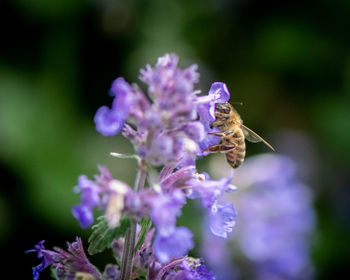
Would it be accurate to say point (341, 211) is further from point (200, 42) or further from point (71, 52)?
point (71, 52)

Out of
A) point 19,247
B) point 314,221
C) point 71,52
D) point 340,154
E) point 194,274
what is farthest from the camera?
point 340,154

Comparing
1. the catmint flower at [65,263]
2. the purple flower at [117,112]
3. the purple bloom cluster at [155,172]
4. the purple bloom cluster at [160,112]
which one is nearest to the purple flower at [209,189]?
the purple bloom cluster at [155,172]

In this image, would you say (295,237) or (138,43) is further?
(138,43)

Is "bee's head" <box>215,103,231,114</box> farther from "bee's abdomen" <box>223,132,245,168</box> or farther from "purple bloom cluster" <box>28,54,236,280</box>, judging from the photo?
"purple bloom cluster" <box>28,54,236,280</box>

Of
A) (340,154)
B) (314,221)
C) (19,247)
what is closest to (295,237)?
(314,221)

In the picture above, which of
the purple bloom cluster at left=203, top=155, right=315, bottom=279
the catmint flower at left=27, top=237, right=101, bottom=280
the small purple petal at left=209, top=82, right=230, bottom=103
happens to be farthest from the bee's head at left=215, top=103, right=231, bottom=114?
the purple bloom cluster at left=203, top=155, right=315, bottom=279

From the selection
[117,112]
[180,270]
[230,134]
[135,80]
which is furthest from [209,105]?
[135,80]

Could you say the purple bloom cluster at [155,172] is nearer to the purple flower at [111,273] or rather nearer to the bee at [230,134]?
the purple flower at [111,273]
